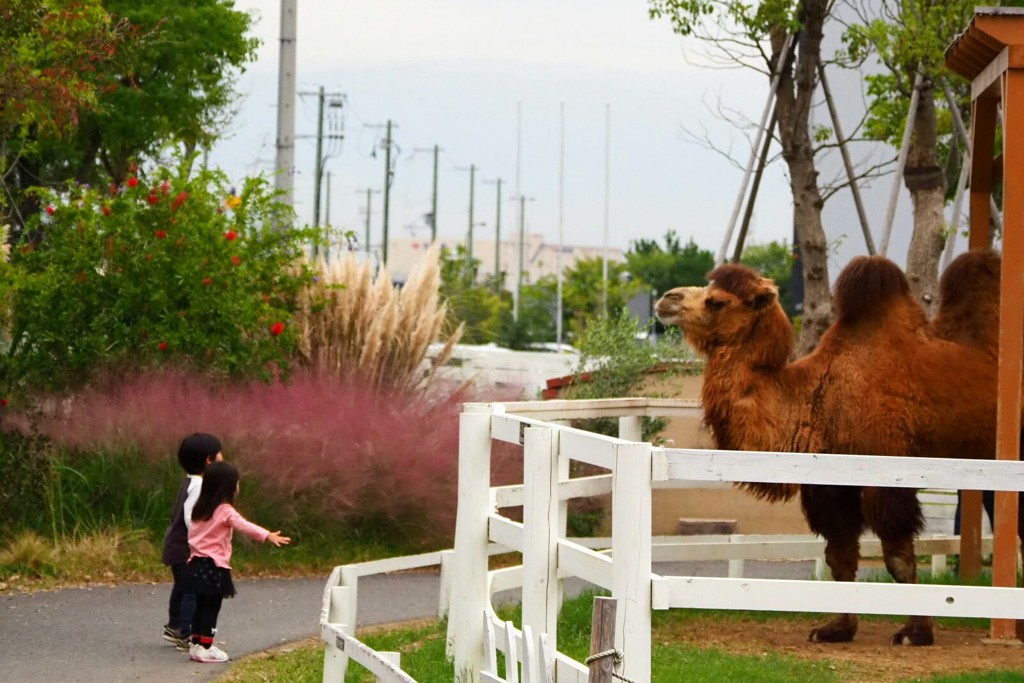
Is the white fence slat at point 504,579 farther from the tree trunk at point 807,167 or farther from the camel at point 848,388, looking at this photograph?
the tree trunk at point 807,167

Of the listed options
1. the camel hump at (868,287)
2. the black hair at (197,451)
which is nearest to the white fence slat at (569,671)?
the camel hump at (868,287)

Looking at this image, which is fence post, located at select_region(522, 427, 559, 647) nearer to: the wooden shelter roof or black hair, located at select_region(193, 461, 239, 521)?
black hair, located at select_region(193, 461, 239, 521)

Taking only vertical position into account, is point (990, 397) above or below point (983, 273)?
below

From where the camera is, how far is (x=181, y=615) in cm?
996

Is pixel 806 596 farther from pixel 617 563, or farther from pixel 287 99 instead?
pixel 287 99

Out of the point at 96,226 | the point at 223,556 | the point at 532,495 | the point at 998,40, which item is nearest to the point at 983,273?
the point at 998,40

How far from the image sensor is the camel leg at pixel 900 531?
29.7 feet

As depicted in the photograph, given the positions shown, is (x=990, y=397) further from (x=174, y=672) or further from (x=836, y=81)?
(x=836, y=81)

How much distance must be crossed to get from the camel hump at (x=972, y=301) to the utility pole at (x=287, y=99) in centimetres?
1207

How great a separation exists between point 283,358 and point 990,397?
8.64m

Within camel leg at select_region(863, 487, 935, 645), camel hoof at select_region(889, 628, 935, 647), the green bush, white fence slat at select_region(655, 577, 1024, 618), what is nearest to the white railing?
white fence slat at select_region(655, 577, 1024, 618)

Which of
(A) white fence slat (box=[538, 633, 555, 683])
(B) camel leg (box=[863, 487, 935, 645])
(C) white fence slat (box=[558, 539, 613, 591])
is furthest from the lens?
(B) camel leg (box=[863, 487, 935, 645])

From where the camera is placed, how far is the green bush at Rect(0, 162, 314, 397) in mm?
15117

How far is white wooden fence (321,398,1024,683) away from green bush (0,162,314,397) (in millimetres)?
7435
